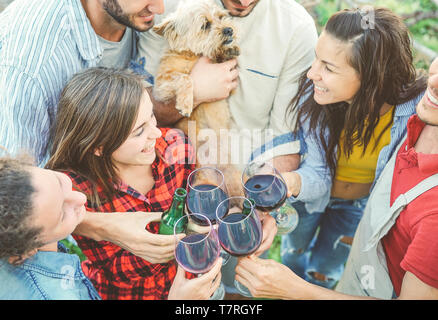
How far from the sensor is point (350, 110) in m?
2.12

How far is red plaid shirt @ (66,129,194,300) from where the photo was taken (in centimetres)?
191

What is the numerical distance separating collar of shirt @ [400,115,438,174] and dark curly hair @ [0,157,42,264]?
1714 millimetres

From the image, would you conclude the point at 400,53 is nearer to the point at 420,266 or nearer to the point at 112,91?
the point at 420,266

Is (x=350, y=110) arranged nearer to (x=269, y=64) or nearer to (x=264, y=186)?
(x=269, y=64)

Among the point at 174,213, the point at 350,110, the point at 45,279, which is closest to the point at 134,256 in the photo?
the point at 174,213

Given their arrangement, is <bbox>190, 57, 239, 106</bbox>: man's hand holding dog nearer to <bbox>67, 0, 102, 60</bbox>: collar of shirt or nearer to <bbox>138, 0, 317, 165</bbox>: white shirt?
<bbox>138, 0, 317, 165</bbox>: white shirt

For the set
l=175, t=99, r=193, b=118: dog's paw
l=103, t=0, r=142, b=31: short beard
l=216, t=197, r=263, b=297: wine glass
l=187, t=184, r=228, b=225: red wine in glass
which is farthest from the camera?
l=175, t=99, r=193, b=118: dog's paw

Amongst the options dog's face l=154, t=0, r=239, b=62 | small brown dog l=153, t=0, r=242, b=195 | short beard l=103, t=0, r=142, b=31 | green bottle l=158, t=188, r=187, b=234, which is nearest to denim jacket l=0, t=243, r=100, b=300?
green bottle l=158, t=188, r=187, b=234

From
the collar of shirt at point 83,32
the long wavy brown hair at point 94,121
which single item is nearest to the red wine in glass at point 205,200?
the long wavy brown hair at point 94,121

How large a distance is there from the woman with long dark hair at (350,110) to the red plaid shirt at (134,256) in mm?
721

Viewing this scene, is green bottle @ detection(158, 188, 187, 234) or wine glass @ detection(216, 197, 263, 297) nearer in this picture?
wine glass @ detection(216, 197, 263, 297)
